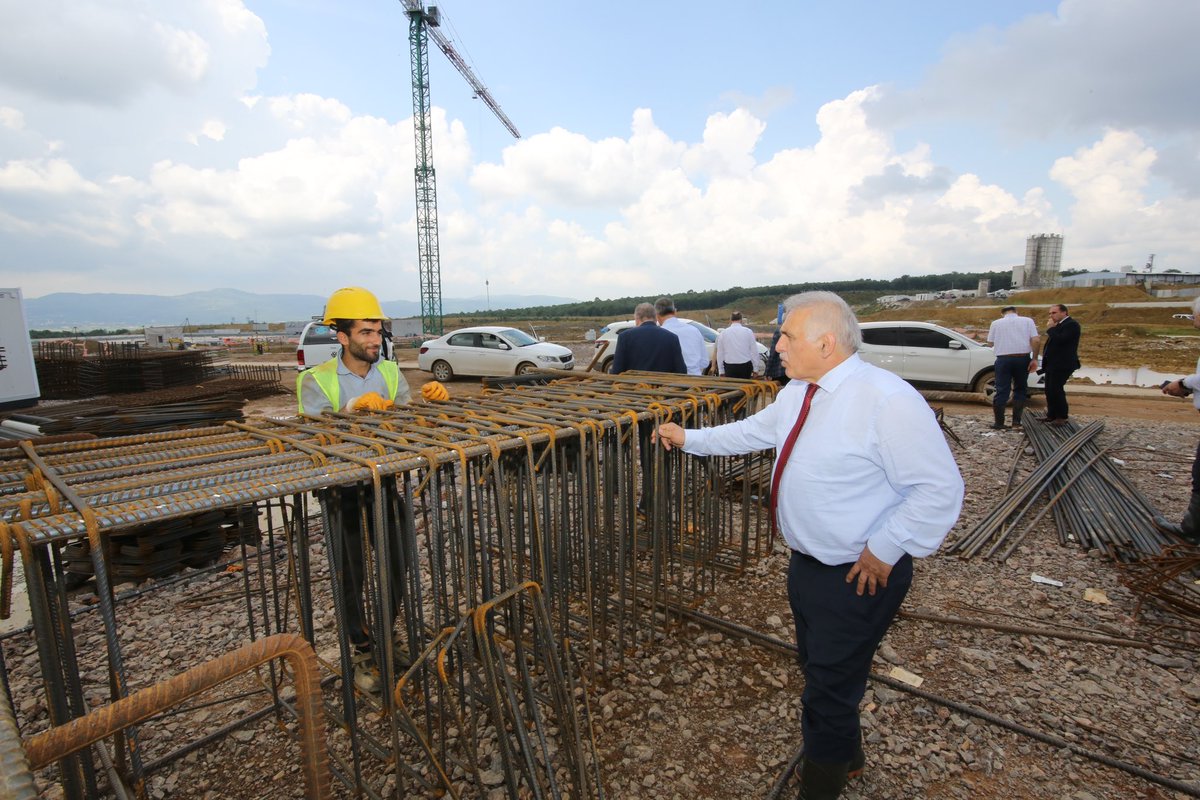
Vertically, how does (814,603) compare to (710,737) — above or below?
above

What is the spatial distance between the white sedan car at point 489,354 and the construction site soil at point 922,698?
10.3 metres

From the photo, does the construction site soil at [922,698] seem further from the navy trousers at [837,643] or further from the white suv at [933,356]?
the white suv at [933,356]

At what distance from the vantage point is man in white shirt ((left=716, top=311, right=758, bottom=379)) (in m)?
8.96

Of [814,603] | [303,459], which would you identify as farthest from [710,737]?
[303,459]

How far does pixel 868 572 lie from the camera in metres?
1.96

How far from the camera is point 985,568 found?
4289 mm

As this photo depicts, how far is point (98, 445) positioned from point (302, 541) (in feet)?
2.88

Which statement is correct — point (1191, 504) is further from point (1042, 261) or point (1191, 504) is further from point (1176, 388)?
point (1042, 261)

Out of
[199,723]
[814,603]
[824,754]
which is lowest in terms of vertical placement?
[199,723]

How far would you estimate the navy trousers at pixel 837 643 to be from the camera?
2043 mm

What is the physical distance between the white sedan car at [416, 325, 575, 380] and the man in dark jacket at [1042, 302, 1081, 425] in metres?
9.19

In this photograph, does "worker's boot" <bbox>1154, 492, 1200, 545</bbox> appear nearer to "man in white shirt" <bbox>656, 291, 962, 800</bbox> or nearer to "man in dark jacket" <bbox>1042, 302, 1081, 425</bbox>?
"man in dark jacket" <bbox>1042, 302, 1081, 425</bbox>

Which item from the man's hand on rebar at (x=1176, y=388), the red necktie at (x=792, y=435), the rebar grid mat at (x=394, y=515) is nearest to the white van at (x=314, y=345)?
the rebar grid mat at (x=394, y=515)

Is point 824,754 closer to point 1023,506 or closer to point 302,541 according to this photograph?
point 302,541
